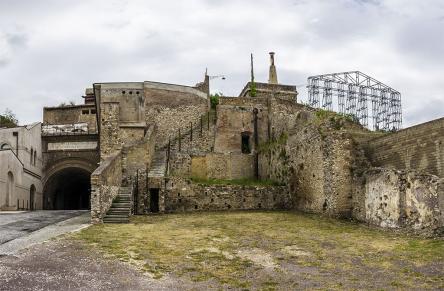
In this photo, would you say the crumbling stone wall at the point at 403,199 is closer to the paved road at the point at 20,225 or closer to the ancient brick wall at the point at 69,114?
the paved road at the point at 20,225

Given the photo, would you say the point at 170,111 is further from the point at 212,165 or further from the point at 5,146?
the point at 5,146

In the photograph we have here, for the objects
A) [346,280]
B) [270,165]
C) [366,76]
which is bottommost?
[346,280]

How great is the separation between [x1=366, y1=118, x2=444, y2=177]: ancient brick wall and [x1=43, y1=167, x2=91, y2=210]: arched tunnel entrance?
2318 centimetres

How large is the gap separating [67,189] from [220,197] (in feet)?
69.8

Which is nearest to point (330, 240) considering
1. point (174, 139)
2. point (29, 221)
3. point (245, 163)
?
point (29, 221)

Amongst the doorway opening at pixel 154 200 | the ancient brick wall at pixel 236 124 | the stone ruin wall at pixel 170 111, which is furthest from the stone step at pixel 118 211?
the ancient brick wall at pixel 236 124

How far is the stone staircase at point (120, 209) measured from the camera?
19.8 metres

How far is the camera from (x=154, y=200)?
25.1m

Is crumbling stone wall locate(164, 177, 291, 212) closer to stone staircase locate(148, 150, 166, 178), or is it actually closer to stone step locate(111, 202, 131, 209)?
stone staircase locate(148, 150, 166, 178)

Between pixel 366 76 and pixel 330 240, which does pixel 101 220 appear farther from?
pixel 366 76

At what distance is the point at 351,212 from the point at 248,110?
14.3m

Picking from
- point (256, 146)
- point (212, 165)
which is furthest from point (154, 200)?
point (256, 146)

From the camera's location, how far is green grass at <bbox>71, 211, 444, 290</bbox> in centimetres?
1143

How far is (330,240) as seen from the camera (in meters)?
16.2
